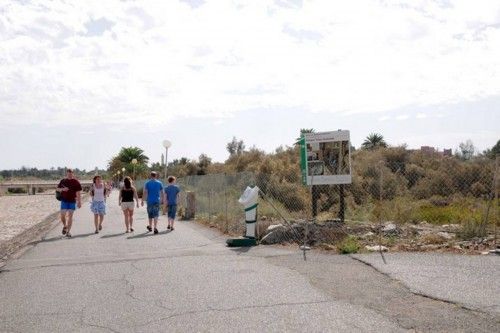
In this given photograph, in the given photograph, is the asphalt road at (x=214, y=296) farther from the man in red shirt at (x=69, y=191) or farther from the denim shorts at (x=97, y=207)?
the denim shorts at (x=97, y=207)

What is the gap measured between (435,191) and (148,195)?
1251 cm

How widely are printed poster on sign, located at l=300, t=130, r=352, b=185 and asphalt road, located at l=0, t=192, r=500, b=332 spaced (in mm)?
3569

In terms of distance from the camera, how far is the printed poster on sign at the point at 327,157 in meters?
14.8

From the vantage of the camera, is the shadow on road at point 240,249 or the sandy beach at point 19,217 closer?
the shadow on road at point 240,249

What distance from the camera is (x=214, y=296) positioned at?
7371 mm

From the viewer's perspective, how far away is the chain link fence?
1231 centimetres

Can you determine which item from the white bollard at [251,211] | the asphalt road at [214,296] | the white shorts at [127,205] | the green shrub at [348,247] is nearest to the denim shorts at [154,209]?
A: the white shorts at [127,205]

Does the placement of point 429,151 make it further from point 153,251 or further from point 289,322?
point 289,322

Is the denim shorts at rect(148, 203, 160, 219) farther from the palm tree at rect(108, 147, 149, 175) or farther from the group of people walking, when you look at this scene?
the palm tree at rect(108, 147, 149, 175)

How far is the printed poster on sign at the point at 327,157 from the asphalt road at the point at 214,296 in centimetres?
357

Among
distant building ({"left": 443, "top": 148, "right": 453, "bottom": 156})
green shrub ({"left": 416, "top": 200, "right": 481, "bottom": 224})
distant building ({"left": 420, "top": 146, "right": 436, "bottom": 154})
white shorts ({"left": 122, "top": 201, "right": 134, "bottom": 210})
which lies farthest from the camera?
distant building ({"left": 420, "top": 146, "right": 436, "bottom": 154})

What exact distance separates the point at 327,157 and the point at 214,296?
8.20m

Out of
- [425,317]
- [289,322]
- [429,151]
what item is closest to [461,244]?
[425,317]

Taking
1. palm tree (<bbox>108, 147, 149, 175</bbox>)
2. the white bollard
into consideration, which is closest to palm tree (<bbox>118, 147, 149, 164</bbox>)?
palm tree (<bbox>108, 147, 149, 175</bbox>)
